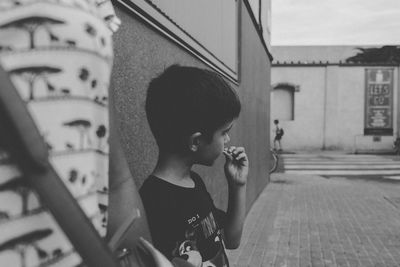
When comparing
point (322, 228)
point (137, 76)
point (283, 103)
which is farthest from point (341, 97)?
point (137, 76)

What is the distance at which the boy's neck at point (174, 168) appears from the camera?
146 centimetres

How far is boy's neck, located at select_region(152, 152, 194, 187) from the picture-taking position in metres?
1.46

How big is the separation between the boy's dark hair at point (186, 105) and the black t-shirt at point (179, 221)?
0.13 m

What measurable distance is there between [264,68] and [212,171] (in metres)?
6.11

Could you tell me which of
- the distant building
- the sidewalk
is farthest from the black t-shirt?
the distant building

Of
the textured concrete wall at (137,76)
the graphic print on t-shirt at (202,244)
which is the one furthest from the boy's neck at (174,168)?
the textured concrete wall at (137,76)

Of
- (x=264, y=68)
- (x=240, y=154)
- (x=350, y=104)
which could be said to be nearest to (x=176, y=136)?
(x=240, y=154)

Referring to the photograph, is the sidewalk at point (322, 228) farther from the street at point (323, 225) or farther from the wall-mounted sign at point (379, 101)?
the wall-mounted sign at point (379, 101)

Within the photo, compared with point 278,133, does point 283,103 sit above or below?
above

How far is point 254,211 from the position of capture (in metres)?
7.82

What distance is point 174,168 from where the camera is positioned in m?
1.47

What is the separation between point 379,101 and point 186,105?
88.4 feet

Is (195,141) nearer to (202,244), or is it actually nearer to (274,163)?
(202,244)

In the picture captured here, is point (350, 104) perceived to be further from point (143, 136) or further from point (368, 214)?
point (143, 136)
